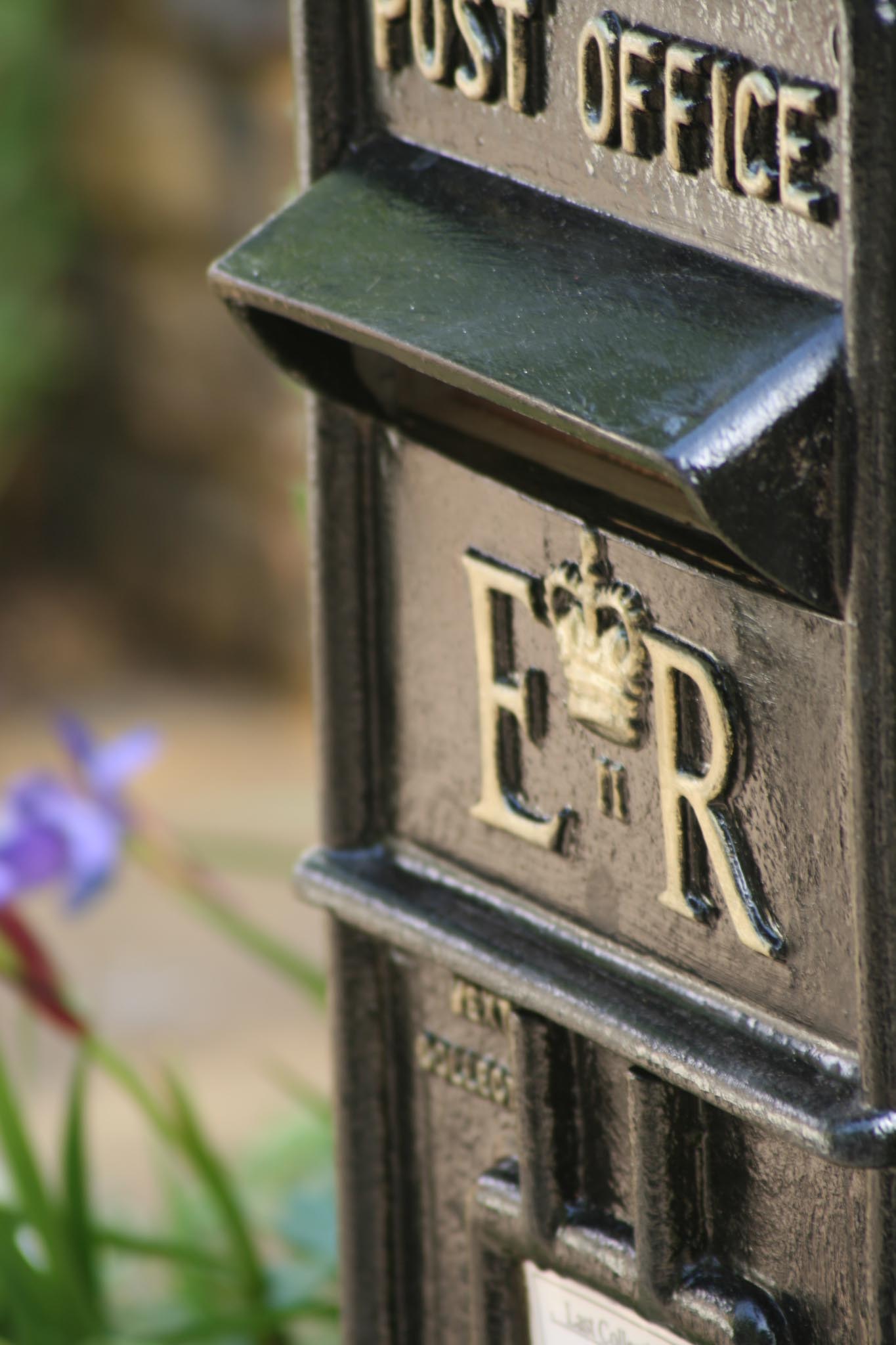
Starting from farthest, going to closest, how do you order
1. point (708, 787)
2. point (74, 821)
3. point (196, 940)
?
1. point (196, 940)
2. point (74, 821)
3. point (708, 787)

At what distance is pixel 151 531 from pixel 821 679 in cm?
A: 380

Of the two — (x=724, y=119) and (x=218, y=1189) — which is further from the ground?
(x=724, y=119)

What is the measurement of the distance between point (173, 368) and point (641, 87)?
360 centimetres

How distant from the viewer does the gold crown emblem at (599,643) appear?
845 mm

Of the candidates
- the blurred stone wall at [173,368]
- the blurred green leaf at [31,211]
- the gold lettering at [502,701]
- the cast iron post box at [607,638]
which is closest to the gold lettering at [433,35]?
the cast iron post box at [607,638]

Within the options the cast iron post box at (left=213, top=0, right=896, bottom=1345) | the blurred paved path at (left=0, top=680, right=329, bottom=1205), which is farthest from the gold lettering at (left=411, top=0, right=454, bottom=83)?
the blurred paved path at (left=0, top=680, right=329, bottom=1205)

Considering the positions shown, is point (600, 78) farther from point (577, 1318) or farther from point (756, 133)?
point (577, 1318)

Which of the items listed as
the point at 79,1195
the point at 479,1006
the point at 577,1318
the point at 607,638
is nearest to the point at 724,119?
the point at 607,638

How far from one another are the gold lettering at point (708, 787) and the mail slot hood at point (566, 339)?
63 mm

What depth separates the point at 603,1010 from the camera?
34.5 inches

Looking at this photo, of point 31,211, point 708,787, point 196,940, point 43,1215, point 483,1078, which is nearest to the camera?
point 708,787

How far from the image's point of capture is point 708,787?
82 centimetres

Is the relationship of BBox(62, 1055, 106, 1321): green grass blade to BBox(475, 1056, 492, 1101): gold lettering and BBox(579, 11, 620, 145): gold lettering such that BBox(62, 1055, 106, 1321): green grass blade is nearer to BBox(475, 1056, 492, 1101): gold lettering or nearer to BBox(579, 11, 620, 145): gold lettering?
BBox(475, 1056, 492, 1101): gold lettering

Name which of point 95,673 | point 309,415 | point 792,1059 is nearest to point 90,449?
point 95,673
